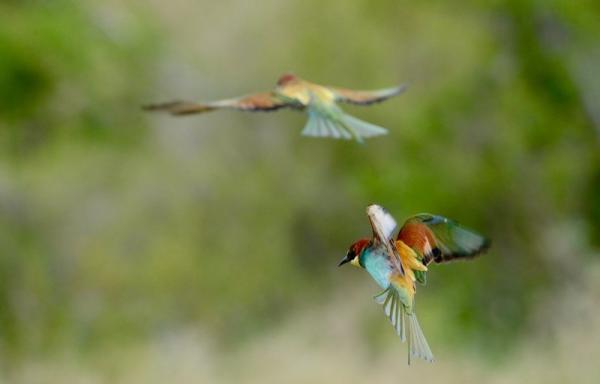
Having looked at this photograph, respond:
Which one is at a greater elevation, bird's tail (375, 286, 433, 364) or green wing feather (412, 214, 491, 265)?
green wing feather (412, 214, 491, 265)

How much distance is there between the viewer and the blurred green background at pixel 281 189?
261 cm

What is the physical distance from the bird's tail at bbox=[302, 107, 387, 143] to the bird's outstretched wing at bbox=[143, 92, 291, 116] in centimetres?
1

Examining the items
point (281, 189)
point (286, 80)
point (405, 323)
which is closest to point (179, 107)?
point (286, 80)

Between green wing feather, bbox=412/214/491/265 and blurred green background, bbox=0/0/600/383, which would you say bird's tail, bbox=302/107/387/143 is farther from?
blurred green background, bbox=0/0/600/383

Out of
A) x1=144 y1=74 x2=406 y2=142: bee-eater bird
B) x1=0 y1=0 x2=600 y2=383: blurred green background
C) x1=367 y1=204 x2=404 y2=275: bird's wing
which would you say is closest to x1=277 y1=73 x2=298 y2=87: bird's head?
x1=144 y1=74 x2=406 y2=142: bee-eater bird

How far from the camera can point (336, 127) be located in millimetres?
309

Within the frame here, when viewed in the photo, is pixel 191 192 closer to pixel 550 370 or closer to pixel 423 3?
pixel 423 3

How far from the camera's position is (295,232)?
3.67 metres

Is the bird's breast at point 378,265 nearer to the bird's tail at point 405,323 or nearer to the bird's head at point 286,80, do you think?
the bird's tail at point 405,323

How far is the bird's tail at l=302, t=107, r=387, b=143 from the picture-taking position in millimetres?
286

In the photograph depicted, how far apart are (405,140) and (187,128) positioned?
1.15 metres

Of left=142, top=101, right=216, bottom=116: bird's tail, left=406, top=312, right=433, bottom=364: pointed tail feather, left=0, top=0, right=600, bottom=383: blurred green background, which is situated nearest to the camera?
left=406, top=312, right=433, bottom=364: pointed tail feather

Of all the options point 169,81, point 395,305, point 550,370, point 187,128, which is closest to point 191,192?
point 187,128

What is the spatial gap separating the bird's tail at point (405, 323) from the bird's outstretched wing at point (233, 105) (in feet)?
0.26
